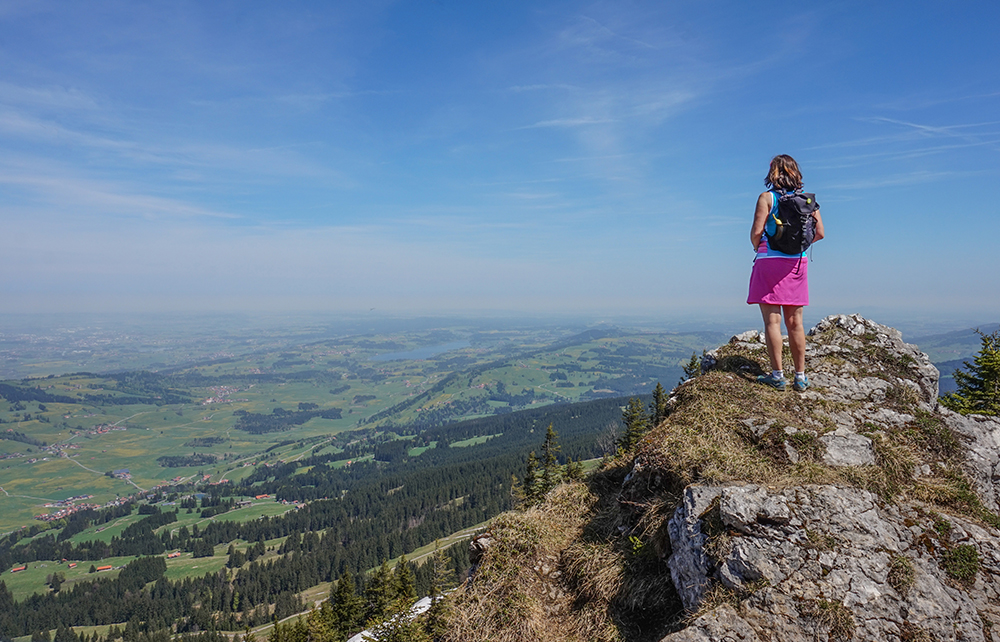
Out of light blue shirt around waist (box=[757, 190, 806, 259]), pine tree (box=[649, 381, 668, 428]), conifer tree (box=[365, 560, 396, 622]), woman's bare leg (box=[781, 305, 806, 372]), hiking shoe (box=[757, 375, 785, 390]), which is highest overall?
light blue shirt around waist (box=[757, 190, 806, 259])

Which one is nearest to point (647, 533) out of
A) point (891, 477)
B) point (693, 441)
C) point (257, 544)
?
point (693, 441)

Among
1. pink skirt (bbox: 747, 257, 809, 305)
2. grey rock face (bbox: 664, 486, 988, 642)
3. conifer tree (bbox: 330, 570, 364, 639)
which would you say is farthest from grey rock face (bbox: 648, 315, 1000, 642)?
conifer tree (bbox: 330, 570, 364, 639)

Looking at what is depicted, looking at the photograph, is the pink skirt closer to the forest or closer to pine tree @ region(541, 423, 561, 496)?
pine tree @ region(541, 423, 561, 496)

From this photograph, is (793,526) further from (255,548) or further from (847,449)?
(255,548)

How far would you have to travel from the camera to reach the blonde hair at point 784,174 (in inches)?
338

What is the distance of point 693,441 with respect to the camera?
8258 millimetres

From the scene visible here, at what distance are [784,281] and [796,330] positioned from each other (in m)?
1.23

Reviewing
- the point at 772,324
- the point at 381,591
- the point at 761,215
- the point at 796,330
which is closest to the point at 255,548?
the point at 381,591

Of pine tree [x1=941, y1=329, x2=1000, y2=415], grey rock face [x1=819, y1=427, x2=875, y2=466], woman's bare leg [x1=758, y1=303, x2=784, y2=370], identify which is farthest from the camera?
pine tree [x1=941, y1=329, x2=1000, y2=415]

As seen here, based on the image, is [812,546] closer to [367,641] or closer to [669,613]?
[669,613]

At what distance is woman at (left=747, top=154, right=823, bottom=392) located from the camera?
340 inches

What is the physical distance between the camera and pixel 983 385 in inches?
718

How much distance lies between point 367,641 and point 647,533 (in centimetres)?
616

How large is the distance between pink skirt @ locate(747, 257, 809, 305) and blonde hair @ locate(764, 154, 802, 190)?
146cm
